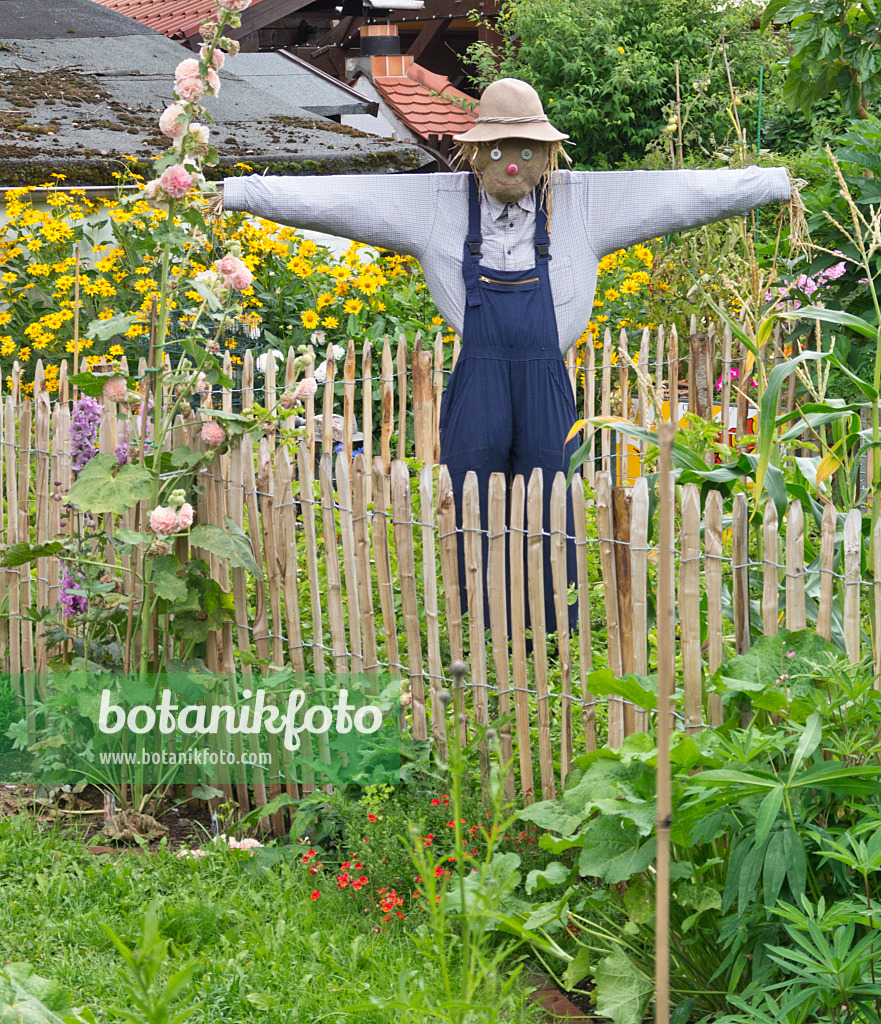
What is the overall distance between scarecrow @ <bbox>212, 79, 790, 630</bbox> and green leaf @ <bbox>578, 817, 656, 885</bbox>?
1.72m

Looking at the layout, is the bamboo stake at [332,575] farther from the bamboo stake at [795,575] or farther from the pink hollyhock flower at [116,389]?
the bamboo stake at [795,575]

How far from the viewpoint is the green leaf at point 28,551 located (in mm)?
2924

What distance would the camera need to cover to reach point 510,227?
354 centimetres

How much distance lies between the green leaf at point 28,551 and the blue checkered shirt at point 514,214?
1.25m

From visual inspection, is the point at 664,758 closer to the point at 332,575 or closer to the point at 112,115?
the point at 332,575

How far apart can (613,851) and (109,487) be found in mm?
1528

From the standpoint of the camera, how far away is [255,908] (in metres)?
2.56

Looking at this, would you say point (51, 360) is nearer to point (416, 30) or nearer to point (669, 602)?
point (669, 602)

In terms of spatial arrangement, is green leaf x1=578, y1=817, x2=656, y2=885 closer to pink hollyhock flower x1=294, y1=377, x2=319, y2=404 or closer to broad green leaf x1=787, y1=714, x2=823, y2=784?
broad green leaf x1=787, y1=714, x2=823, y2=784

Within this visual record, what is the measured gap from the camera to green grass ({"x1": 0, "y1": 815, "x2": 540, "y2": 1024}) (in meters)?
2.20

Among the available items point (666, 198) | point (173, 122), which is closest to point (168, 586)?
point (173, 122)

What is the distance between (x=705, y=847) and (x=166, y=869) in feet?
4.26

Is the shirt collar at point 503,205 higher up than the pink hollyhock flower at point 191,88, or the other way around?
the pink hollyhock flower at point 191,88

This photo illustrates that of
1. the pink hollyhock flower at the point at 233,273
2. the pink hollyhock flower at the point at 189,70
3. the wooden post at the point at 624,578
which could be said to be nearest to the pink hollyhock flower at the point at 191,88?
the pink hollyhock flower at the point at 189,70
